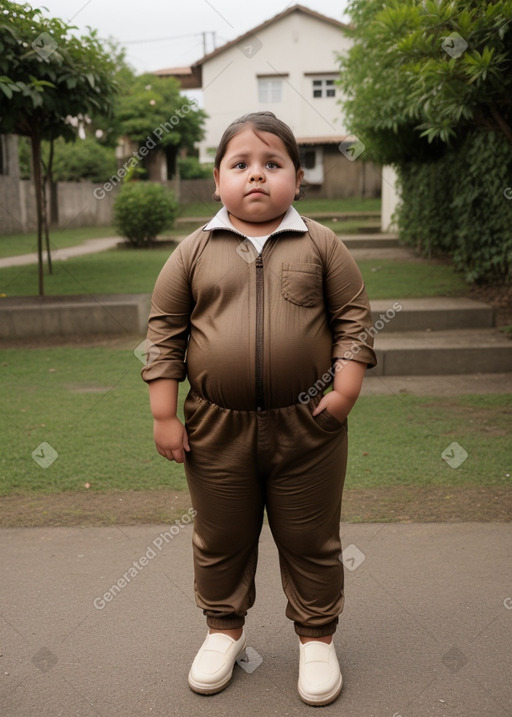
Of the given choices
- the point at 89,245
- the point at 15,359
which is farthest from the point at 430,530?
the point at 89,245

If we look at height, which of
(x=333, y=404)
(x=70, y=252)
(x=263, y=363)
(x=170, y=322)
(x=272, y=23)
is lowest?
(x=70, y=252)

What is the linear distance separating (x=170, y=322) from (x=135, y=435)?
9.82ft

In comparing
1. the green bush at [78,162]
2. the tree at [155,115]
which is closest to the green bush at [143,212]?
the tree at [155,115]

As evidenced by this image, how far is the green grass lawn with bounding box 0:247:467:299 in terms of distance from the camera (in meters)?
10.1

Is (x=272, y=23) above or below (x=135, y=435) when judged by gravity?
above

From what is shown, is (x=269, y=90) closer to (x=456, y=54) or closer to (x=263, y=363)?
(x=456, y=54)

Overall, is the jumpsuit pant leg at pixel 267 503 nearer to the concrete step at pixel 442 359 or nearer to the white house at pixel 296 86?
the concrete step at pixel 442 359

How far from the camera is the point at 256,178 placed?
93.6 inches

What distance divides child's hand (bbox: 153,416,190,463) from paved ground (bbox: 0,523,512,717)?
2.53 ft

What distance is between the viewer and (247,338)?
93.7 inches

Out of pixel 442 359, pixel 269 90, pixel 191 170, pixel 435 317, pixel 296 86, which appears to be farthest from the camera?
pixel 269 90

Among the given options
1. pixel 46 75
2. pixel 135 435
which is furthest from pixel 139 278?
pixel 135 435

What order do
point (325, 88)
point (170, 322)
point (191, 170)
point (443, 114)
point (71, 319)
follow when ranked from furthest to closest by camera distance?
point (325, 88) < point (191, 170) < point (71, 319) < point (443, 114) < point (170, 322)

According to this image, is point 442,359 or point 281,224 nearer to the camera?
point 281,224
